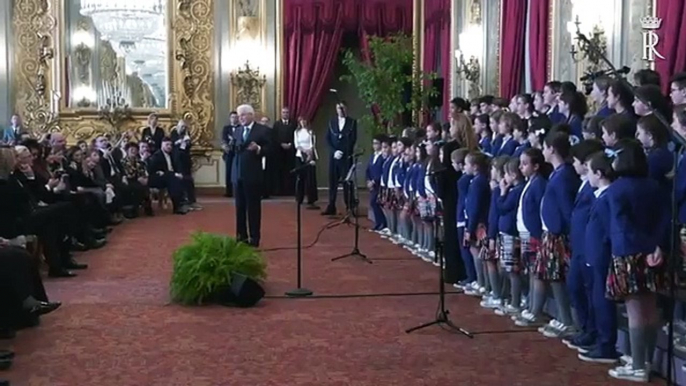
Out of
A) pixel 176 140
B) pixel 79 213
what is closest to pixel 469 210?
pixel 79 213

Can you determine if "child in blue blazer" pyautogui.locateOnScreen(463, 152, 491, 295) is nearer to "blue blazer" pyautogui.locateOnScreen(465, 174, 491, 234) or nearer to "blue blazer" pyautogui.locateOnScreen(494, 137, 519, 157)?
"blue blazer" pyautogui.locateOnScreen(465, 174, 491, 234)

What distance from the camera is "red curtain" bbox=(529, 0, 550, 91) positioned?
967cm

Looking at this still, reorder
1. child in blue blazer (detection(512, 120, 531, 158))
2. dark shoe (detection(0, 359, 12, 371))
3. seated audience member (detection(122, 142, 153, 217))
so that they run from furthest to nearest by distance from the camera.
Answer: seated audience member (detection(122, 142, 153, 217)) → child in blue blazer (detection(512, 120, 531, 158)) → dark shoe (detection(0, 359, 12, 371))

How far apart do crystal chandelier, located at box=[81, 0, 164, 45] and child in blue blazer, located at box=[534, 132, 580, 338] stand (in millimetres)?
9738

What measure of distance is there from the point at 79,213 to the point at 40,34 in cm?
704

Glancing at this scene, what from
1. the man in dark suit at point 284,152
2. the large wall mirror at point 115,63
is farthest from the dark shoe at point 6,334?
the large wall mirror at point 115,63

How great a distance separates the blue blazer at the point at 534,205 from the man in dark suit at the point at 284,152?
9.92 metres

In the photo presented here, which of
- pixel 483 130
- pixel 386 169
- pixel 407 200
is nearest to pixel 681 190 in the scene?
pixel 483 130

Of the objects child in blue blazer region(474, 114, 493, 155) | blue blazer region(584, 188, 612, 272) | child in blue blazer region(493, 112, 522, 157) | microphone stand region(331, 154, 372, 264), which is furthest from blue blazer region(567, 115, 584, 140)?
microphone stand region(331, 154, 372, 264)

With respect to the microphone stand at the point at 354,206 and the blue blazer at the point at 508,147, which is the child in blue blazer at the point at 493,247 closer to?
the blue blazer at the point at 508,147

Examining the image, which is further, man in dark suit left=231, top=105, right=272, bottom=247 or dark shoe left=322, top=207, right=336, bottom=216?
dark shoe left=322, top=207, right=336, bottom=216

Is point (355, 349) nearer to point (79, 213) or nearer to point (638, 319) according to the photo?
point (638, 319)

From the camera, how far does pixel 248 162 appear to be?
920 cm

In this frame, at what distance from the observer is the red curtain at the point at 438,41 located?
1373 cm
